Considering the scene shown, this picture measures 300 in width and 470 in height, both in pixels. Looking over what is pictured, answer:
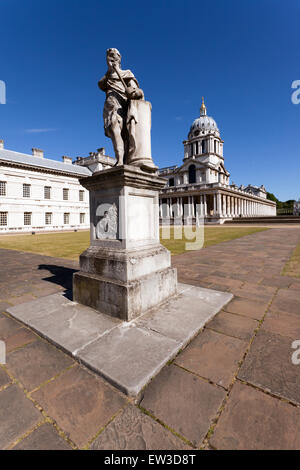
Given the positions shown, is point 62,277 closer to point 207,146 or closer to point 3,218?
point 3,218

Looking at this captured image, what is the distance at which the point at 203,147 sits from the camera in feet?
207

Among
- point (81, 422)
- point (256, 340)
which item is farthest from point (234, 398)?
point (81, 422)

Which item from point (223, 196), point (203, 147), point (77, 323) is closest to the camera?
point (77, 323)

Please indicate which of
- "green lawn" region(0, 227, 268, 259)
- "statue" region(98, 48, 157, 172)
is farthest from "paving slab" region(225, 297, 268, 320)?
"green lawn" region(0, 227, 268, 259)

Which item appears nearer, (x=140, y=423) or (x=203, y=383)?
(x=140, y=423)

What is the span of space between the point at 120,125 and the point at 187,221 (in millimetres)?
48203

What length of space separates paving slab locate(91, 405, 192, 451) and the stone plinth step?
0.72 feet

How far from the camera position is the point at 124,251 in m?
2.90

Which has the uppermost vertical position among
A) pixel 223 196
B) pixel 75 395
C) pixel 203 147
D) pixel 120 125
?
pixel 203 147

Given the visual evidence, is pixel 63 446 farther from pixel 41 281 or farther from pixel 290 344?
pixel 41 281

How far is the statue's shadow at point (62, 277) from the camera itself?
409 cm

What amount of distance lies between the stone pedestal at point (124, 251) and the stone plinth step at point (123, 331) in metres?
0.20

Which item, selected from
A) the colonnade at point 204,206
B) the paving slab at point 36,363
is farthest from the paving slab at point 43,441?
the colonnade at point 204,206

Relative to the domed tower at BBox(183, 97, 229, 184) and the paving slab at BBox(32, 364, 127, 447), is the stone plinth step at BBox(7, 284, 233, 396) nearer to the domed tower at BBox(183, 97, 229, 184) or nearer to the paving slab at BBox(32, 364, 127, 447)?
the paving slab at BBox(32, 364, 127, 447)
